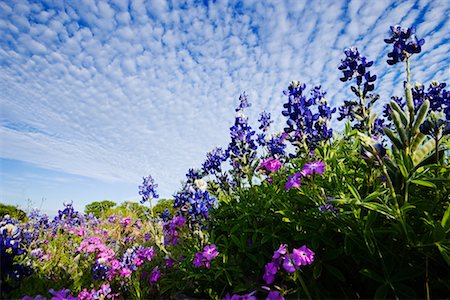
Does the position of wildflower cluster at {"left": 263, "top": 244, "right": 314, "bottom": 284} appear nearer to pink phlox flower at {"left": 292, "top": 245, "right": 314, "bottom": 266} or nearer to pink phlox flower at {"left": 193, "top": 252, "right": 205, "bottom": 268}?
pink phlox flower at {"left": 292, "top": 245, "right": 314, "bottom": 266}

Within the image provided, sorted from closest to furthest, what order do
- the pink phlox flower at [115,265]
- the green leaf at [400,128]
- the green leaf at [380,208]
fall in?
the green leaf at [380,208] < the green leaf at [400,128] < the pink phlox flower at [115,265]

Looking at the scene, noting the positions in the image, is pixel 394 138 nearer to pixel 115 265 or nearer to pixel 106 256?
pixel 115 265

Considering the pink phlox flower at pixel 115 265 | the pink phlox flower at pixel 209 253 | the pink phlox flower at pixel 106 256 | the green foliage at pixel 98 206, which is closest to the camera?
the pink phlox flower at pixel 209 253

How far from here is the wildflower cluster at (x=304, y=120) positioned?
297 cm

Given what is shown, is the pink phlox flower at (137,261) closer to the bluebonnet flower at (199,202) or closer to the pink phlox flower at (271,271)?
the bluebonnet flower at (199,202)

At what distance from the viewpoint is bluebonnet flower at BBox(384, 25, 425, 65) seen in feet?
8.43

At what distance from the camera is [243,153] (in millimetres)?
3592

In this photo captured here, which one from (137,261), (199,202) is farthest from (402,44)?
(137,261)

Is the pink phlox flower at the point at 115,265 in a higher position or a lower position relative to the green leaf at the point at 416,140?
lower

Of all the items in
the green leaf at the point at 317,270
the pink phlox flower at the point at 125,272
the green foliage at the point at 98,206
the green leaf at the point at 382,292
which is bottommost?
the green leaf at the point at 382,292

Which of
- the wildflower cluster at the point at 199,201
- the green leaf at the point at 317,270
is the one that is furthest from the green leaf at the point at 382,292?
the wildflower cluster at the point at 199,201

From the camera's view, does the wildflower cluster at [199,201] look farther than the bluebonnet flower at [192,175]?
No

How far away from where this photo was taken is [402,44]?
2623 millimetres

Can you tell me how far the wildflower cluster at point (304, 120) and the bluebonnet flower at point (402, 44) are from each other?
0.81 m
